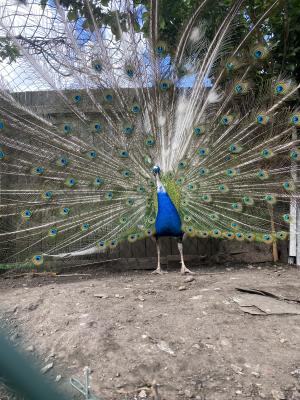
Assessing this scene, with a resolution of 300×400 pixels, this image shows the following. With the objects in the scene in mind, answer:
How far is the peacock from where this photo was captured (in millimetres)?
4812

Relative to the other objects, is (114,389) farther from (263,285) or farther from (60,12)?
(60,12)

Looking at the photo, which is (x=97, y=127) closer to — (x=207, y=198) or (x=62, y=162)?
(x=62, y=162)

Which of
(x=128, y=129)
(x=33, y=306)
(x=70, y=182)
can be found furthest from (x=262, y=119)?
(x=33, y=306)

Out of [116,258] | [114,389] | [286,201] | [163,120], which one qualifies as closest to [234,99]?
[163,120]

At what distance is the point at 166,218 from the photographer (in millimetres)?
4863

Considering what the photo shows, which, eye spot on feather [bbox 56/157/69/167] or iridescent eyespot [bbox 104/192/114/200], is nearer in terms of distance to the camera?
eye spot on feather [bbox 56/157/69/167]

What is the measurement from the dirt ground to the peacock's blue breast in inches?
35.1

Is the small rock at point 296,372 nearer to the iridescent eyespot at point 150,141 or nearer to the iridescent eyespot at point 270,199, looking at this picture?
the iridescent eyespot at point 270,199

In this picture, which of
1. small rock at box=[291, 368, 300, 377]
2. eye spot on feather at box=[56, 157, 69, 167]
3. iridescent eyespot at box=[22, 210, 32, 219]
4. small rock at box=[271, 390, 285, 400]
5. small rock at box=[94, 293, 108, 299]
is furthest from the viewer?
eye spot on feather at box=[56, 157, 69, 167]

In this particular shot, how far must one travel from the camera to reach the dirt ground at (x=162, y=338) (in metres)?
2.37

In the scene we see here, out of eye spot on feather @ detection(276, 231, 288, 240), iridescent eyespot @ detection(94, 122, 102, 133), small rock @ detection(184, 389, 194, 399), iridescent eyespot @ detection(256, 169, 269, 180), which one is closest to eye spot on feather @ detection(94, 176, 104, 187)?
iridescent eyespot @ detection(94, 122, 102, 133)

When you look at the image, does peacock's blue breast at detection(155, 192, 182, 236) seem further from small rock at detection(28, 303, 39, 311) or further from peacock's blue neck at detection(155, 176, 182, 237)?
small rock at detection(28, 303, 39, 311)

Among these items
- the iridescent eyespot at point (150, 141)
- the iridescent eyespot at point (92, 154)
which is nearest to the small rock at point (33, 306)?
the iridescent eyespot at point (92, 154)

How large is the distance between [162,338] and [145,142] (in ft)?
9.27
